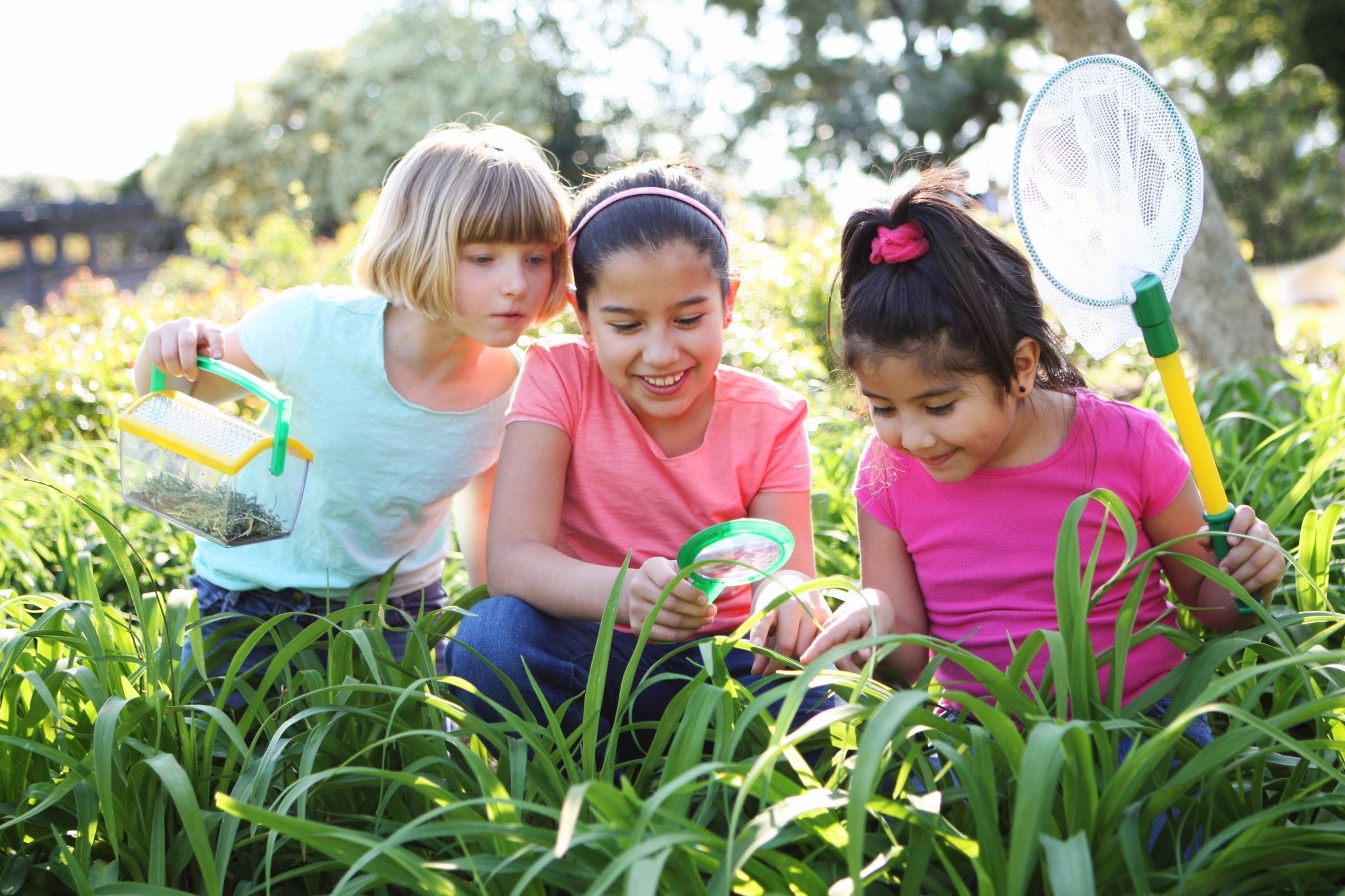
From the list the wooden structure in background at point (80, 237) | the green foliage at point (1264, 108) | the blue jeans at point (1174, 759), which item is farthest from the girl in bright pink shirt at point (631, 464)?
the wooden structure in background at point (80, 237)


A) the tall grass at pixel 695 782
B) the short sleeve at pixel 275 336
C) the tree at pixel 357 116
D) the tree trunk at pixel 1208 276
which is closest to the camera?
the tall grass at pixel 695 782

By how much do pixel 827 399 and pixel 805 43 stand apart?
2020 cm

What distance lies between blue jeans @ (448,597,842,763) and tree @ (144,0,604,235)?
19.0 metres

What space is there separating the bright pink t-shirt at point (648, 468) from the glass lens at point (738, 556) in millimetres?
465

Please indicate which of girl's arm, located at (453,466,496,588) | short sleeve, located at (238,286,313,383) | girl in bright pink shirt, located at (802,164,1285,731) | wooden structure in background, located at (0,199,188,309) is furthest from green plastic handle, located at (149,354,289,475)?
wooden structure in background, located at (0,199,188,309)

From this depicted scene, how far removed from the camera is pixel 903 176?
6.30ft

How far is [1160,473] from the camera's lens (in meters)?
1.69

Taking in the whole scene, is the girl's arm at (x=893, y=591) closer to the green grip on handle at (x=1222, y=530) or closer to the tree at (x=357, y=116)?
the green grip on handle at (x=1222, y=530)

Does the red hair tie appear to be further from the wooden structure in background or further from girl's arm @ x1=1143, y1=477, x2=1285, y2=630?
the wooden structure in background

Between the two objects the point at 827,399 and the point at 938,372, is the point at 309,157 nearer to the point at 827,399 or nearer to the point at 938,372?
the point at 827,399

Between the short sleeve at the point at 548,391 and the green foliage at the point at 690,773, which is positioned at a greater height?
the short sleeve at the point at 548,391

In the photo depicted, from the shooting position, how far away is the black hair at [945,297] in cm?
159

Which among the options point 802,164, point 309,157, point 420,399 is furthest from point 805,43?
point 420,399

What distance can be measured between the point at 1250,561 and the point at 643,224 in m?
1.04
